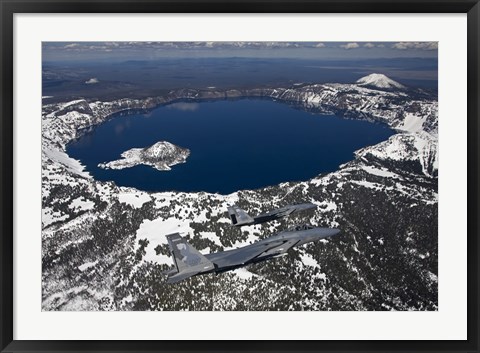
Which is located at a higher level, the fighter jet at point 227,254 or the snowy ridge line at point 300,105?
the snowy ridge line at point 300,105

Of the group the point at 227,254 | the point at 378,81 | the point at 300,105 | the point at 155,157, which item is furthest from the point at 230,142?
the point at 227,254

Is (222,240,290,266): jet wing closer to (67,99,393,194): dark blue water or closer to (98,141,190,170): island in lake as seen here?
(67,99,393,194): dark blue water

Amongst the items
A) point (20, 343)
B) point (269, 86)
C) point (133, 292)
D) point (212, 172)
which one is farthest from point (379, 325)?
point (269, 86)

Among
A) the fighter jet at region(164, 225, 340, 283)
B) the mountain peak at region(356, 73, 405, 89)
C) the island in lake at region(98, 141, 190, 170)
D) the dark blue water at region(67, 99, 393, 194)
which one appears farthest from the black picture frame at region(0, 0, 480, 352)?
the mountain peak at region(356, 73, 405, 89)

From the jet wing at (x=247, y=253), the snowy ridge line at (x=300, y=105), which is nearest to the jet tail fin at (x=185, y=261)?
the jet wing at (x=247, y=253)
